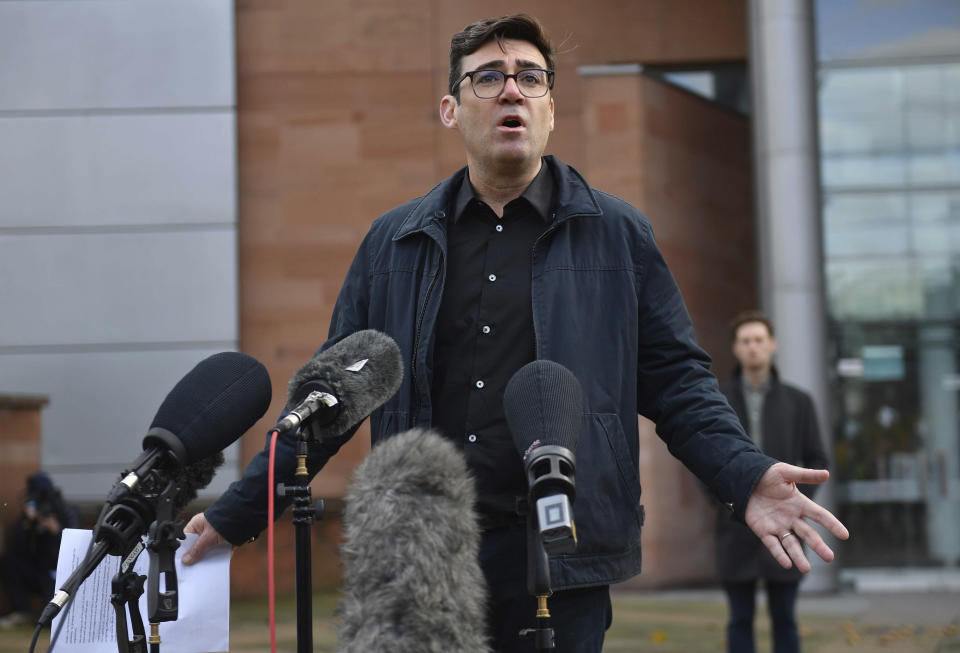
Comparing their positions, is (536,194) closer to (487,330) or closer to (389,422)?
(487,330)

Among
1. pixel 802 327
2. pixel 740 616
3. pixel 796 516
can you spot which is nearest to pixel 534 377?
pixel 796 516

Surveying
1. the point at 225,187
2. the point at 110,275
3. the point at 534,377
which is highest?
the point at 225,187

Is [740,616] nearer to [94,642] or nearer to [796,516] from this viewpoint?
[796,516]

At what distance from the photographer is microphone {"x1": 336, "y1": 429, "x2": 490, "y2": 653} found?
232 centimetres

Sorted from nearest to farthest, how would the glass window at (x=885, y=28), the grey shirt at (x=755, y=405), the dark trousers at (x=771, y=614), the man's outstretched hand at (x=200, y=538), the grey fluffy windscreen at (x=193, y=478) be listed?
the grey fluffy windscreen at (x=193, y=478) → the man's outstretched hand at (x=200, y=538) → the dark trousers at (x=771, y=614) → the grey shirt at (x=755, y=405) → the glass window at (x=885, y=28)

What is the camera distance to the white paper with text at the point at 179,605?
297 centimetres

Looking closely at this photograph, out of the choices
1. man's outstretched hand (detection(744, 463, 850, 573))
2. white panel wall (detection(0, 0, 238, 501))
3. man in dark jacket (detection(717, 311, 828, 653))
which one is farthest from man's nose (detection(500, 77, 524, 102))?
white panel wall (detection(0, 0, 238, 501))

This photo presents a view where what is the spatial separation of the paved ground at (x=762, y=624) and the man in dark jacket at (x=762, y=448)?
84.0 inches

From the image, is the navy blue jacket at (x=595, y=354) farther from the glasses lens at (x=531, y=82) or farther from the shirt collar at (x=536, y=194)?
the glasses lens at (x=531, y=82)

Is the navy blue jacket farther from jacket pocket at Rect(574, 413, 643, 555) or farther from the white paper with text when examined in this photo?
the white paper with text

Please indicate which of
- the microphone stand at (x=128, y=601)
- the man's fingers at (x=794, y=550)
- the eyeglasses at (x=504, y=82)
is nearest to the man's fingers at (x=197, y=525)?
the microphone stand at (x=128, y=601)

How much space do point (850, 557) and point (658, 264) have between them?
10742 millimetres

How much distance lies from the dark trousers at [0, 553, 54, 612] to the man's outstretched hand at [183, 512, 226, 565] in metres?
7.05

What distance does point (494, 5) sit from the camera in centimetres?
1311
